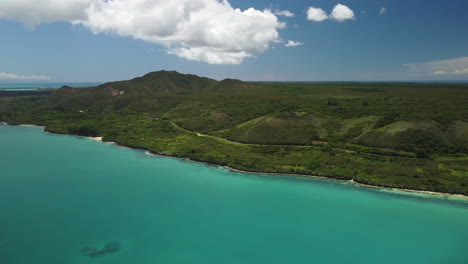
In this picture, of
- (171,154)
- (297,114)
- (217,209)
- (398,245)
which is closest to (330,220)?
(398,245)

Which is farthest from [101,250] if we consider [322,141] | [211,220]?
[322,141]

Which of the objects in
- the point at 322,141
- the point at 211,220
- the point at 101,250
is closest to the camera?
the point at 101,250

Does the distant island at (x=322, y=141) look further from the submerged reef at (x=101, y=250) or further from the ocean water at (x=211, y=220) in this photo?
the submerged reef at (x=101, y=250)

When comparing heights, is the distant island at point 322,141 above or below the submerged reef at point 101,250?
above

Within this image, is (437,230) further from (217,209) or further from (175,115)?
(175,115)

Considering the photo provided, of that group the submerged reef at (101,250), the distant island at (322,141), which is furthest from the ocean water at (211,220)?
the distant island at (322,141)

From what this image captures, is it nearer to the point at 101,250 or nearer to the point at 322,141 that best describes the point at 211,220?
the point at 101,250
